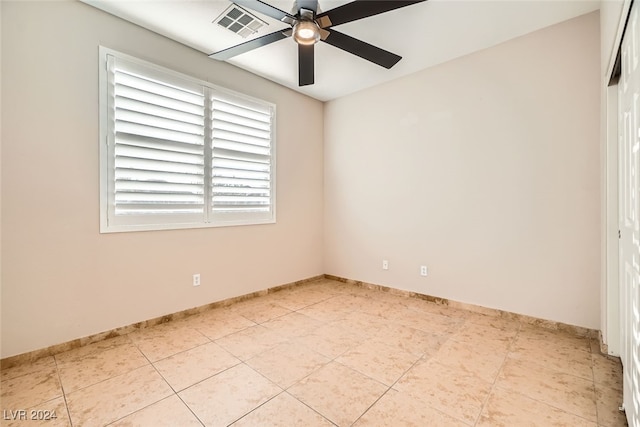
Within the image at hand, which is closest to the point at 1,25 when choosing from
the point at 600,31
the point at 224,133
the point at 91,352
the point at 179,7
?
the point at 179,7

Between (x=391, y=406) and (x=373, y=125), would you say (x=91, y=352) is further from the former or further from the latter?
(x=373, y=125)

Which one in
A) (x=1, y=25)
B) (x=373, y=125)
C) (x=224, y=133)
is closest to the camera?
(x=1, y=25)

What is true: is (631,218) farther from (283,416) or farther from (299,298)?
(299,298)

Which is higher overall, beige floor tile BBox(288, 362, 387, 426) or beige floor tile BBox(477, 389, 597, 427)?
beige floor tile BBox(288, 362, 387, 426)

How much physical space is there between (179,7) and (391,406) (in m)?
3.27

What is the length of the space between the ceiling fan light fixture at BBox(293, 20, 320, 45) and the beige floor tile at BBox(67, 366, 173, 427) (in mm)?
2535

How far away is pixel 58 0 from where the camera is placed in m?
2.20

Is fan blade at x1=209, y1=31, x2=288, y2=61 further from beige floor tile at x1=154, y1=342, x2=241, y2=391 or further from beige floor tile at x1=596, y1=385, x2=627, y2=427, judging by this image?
beige floor tile at x1=596, y1=385, x2=627, y2=427

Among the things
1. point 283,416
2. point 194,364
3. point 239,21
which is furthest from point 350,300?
point 239,21

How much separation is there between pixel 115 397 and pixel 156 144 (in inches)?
79.7

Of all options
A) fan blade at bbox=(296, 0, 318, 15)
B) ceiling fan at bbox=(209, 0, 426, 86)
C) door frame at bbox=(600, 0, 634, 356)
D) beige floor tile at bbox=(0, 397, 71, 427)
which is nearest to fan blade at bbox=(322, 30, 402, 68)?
ceiling fan at bbox=(209, 0, 426, 86)

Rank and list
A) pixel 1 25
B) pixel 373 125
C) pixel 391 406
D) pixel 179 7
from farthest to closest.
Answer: pixel 373 125 < pixel 179 7 < pixel 1 25 < pixel 391 406

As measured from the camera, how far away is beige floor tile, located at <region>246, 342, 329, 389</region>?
1.94m

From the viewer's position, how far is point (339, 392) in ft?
5.84
